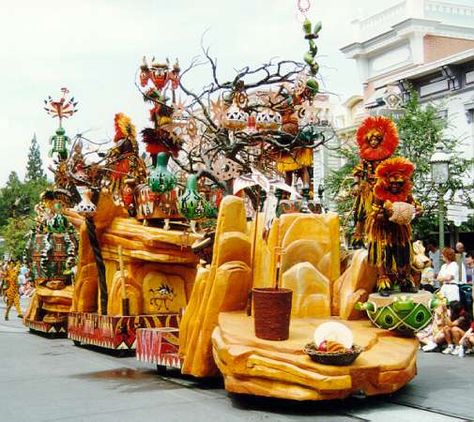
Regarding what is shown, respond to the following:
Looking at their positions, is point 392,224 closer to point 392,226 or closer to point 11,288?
point 392,226

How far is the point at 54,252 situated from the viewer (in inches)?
653

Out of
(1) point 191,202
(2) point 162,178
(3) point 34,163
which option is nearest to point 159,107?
(2) point 162,178

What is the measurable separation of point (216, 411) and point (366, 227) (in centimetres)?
305

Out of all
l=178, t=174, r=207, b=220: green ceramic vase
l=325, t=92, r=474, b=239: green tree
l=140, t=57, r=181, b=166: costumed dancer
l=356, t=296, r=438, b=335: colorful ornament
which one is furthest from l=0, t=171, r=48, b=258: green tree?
l=356, t=296, r=438, b=335: colorful ornament

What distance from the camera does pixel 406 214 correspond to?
28.0 feet

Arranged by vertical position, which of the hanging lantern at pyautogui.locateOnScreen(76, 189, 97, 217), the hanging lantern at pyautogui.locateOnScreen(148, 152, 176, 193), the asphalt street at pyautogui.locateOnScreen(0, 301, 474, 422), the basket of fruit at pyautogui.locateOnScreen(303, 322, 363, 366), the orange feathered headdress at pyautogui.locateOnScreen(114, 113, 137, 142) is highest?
the orange feathered headdress at pyautogui.locateOnScreen(114, 113, 137, 142)

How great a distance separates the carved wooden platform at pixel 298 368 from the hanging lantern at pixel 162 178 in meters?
4.63

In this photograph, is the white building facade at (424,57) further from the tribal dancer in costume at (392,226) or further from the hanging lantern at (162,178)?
the tribal dancer in costume at (392,226)

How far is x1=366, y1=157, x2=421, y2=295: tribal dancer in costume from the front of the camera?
28.3 ft

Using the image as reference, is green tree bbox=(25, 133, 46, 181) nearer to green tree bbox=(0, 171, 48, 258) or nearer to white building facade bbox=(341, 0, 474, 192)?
green tree bbox=(0, 171, 48, 258)

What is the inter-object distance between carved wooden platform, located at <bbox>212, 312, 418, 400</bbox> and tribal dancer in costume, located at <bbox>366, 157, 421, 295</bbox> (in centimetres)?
105

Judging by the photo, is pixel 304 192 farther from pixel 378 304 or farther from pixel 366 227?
pixel 378 304

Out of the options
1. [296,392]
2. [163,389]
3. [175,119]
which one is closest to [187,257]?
[175,119]

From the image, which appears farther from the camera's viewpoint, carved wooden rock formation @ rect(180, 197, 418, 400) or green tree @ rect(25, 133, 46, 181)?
green tree @ rect(25, 133, 46, 181)
